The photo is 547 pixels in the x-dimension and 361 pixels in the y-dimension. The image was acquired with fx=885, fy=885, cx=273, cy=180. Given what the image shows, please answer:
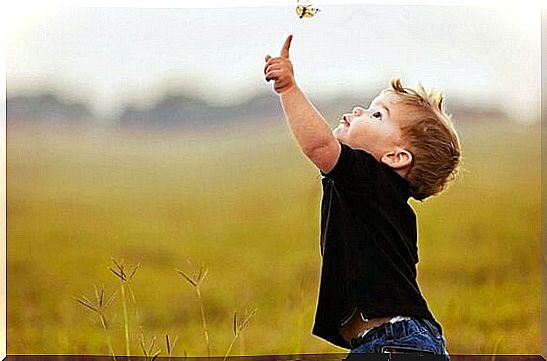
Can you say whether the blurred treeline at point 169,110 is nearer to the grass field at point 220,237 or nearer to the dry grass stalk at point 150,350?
the grass field at point 220,237

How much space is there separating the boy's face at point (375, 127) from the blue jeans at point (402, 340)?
524 millimetres

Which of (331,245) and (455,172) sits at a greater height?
(455,172)

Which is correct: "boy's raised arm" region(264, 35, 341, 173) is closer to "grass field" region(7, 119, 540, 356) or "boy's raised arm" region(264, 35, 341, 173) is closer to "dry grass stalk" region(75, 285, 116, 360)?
"grass field" region(7, 119, 540, 356)

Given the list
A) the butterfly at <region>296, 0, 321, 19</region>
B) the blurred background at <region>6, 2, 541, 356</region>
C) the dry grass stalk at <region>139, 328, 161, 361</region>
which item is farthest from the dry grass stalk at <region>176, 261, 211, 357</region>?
the butterfly at <region>296, 0, 321, 19</region>

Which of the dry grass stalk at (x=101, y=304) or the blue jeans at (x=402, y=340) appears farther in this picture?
the dry grass stalk at (x=101, y=304)

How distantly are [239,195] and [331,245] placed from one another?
33 cm

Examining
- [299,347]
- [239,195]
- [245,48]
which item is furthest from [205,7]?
[299,347]

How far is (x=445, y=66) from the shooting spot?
2818 mm

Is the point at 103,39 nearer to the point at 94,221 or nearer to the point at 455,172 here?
the point at 94,221

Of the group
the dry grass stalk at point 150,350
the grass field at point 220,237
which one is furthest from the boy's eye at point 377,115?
the dry grass stalk at point 150,350

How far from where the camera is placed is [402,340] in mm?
2719

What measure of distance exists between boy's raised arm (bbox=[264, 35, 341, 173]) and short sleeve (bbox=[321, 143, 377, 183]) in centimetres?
2

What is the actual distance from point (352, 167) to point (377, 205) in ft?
0.51

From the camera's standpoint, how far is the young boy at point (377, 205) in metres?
2.72
